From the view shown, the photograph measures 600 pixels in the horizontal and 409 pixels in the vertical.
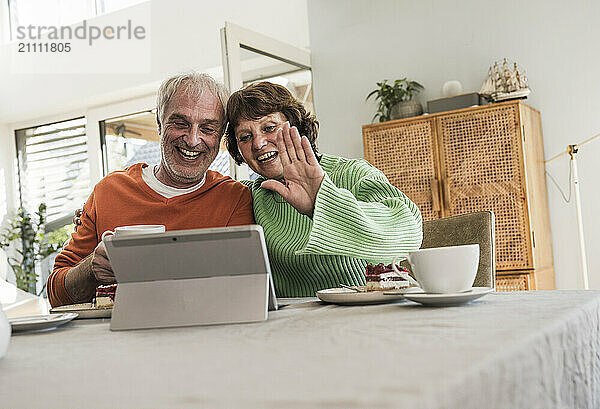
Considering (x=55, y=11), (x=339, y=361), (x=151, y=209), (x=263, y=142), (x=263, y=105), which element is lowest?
(x=339, y=361)

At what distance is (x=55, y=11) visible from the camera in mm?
6434

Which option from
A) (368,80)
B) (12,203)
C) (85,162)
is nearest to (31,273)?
(12,203)

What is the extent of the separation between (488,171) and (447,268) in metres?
2.87

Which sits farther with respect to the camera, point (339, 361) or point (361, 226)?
point (361, 226)

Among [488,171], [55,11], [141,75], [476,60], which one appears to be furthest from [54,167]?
[488,171]

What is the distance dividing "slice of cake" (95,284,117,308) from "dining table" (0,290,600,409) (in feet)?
0.82

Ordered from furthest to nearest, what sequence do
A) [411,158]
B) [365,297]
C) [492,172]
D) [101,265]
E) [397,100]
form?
[397,100] → [411,158] → [492,172] → [101,265] → [365,297]

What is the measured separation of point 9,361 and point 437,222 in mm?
1329

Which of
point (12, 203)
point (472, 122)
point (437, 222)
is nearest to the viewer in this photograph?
point (437, 222)

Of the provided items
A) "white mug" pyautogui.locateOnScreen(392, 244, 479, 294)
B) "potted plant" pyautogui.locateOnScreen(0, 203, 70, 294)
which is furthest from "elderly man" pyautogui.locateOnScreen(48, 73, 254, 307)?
"potted plant" pyautogui.locateOnScreen(0, 203, 70, 294)

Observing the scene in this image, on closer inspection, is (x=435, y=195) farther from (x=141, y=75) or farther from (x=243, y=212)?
(x=141, y=75)

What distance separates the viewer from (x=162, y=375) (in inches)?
22.5

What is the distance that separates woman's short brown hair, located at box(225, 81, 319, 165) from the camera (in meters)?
1.83

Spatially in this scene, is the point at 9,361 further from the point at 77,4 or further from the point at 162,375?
the point at 77,4
